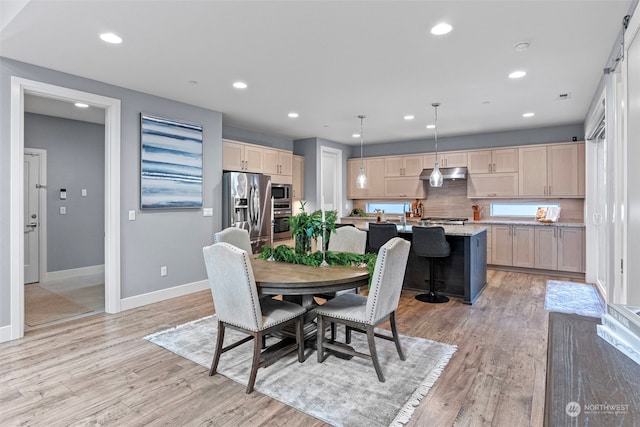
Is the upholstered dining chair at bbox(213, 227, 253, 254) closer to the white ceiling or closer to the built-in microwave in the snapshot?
the white ceiling

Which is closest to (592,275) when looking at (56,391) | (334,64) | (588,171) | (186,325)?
(588,171)

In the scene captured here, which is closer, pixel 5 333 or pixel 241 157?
pixel 5 333

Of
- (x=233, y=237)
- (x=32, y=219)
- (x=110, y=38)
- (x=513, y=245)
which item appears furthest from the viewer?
(x=513, y=245)

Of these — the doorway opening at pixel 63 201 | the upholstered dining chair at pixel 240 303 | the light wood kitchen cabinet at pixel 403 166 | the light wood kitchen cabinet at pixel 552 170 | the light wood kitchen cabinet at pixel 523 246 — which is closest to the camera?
the upholstered dining chair at pixel 240 303

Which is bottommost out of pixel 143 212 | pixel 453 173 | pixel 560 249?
pixel 560 249

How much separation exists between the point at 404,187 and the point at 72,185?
611cm

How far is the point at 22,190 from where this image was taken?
3.29m

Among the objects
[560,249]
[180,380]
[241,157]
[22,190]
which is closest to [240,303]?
[180,380]

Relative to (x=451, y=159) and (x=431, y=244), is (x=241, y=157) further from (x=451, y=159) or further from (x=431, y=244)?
(x=451, y=159)

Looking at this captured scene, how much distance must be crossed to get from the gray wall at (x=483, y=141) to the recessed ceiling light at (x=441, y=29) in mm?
4631

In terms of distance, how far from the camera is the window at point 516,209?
21.2 feet

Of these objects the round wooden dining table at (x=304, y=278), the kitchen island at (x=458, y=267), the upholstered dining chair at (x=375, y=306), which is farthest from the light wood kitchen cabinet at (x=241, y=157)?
the upholstered dining chair at (x=375, y=306)

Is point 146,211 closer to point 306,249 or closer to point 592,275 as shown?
point 306,249

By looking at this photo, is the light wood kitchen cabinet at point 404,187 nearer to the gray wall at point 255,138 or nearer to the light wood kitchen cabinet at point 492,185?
the light wood kitchen cabinet at point 492,185
